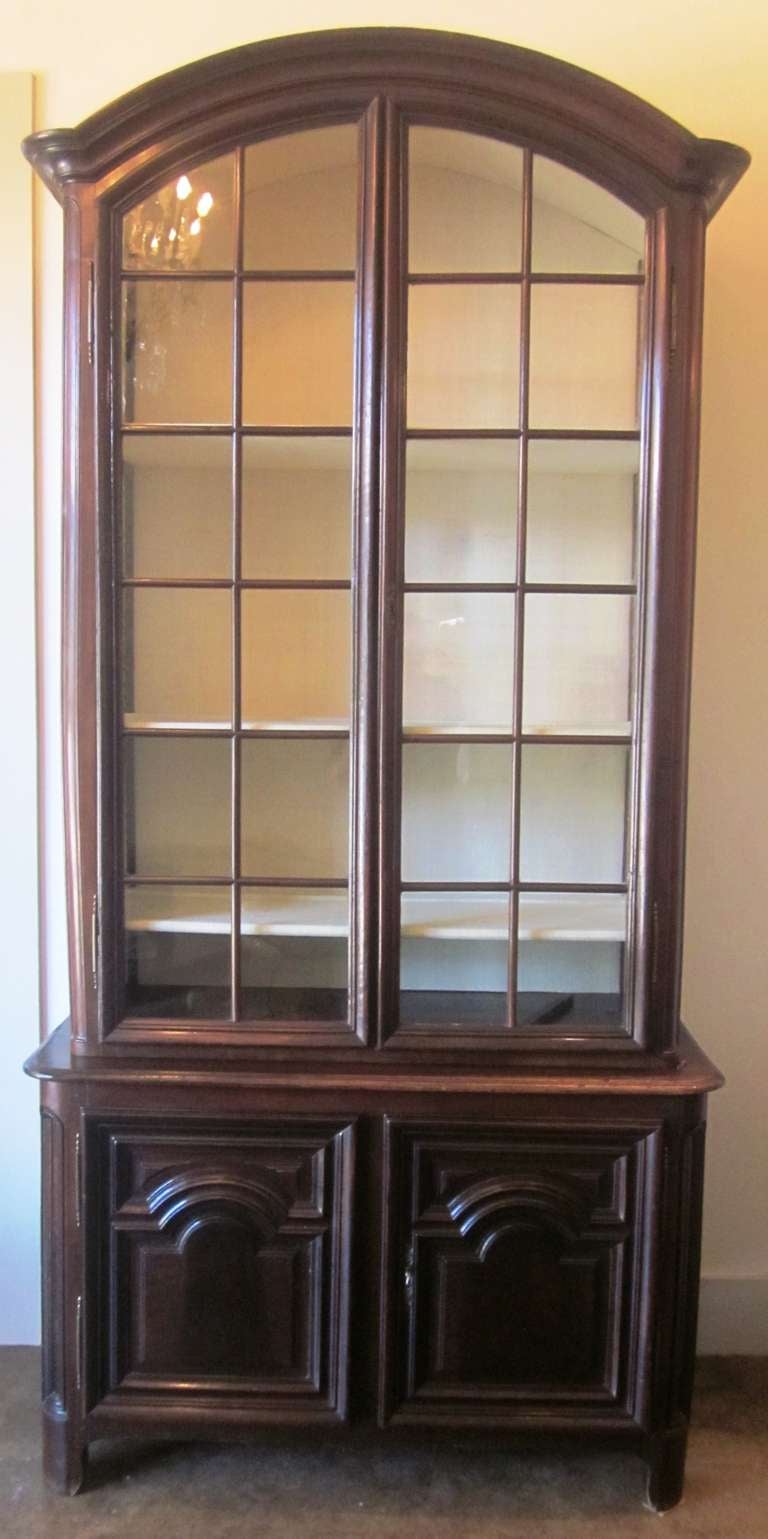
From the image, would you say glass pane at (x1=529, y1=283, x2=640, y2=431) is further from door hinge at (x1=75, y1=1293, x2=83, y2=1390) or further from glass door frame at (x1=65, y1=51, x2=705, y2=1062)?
door hinge at (x1=75, y1=1293, x2=83, y2=1390)

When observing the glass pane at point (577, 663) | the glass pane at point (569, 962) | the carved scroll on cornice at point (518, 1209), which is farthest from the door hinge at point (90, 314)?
the carved scroll on cornice at point (518, 1209)

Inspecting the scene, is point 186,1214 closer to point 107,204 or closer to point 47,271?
point 107,204

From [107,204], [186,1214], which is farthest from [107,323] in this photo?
[186,1214]

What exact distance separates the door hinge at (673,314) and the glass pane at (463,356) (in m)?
0.23

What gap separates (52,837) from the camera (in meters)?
2.24

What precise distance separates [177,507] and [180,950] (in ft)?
2.38

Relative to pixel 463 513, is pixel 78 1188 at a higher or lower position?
lower

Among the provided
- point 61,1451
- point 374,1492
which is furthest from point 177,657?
point 374,1492

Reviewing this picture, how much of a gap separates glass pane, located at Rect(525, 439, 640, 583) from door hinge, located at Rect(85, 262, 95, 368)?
702mm

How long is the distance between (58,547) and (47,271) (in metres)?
0.52

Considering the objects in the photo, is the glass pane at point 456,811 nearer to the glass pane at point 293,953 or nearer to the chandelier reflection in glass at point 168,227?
the glass pane at point 293,953

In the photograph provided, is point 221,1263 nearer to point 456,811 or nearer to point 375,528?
point 456,811

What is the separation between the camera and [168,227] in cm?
178

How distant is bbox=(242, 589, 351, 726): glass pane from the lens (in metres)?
1.83
